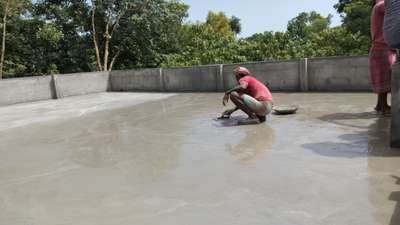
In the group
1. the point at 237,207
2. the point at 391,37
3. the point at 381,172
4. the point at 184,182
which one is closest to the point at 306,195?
the point at 237,207

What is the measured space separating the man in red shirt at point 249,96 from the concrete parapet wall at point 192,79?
6871 mm

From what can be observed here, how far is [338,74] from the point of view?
37.1 feet

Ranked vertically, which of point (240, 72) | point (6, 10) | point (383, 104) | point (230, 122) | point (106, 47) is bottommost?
point (230, 122)

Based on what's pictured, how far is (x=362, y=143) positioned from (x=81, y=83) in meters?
13.7

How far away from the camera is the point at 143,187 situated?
13.3ft

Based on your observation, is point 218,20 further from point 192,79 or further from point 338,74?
point 338,74

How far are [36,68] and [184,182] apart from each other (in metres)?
19.8

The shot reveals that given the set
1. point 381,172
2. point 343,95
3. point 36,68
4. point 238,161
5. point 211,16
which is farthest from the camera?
point 211,16

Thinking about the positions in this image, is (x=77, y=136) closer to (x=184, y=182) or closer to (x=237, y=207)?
(x=184, y=182)

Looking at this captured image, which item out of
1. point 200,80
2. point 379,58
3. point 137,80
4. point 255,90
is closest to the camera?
point 379,58

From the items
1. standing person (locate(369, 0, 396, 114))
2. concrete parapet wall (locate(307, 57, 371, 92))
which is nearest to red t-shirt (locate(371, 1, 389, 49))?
standing person (locate(369, 0, 396, 114))

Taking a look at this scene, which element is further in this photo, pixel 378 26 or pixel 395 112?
pixel 378 26

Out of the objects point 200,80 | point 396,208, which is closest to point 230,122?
point 396,208

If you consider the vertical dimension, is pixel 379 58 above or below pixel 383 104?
above
